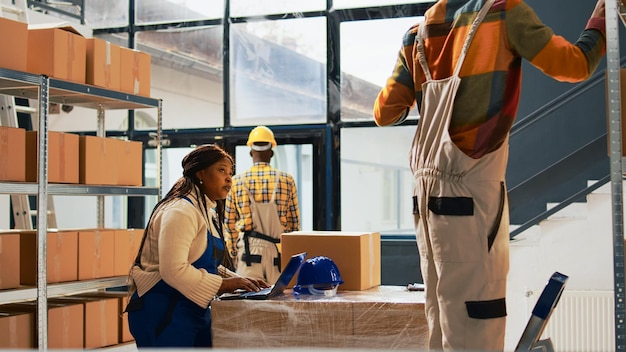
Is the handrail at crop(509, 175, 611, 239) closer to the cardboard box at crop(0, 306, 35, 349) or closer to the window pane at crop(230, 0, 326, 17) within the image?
the window pane at crop(230, 0, 326, 17)

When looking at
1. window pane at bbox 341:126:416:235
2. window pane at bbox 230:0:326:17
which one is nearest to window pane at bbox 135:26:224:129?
window pane at bbox 230:0:326:17

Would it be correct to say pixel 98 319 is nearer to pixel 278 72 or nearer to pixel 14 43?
pixel 14 43

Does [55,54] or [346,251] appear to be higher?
[55,54]

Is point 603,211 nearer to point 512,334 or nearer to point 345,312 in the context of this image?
point 512,334

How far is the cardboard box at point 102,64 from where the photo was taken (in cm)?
485

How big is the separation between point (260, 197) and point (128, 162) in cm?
118

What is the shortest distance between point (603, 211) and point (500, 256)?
4321 mm

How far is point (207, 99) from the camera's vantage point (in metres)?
7.61

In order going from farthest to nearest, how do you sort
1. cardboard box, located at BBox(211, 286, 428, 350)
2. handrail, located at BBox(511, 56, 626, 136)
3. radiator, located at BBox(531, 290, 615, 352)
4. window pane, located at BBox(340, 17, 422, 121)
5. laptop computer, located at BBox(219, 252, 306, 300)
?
window pane, located at BBox(340, 17, 422, 121), handrail, located at BBox(511, 56, 626, 136), radiator, located at BBox(531, 290, 615, 352), laptop computer, located at BBox(219, 252, 306, 300), cardboard box, located at BBox(211, 286, 428, 350)

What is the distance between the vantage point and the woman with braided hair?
10.6ft

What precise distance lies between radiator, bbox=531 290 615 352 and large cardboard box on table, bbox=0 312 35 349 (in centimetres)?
366

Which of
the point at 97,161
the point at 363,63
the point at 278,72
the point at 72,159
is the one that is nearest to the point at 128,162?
the point at 97,161

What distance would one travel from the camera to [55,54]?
4.53m

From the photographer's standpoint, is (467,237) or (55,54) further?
(55,54)
